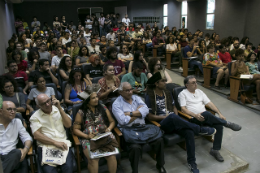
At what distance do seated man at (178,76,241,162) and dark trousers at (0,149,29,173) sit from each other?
A: 80.5 inches

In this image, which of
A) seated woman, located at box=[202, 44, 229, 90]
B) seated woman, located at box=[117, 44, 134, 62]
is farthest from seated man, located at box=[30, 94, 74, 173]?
seated woman, located at box=[202, 44, 229, 90]

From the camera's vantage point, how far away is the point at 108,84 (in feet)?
11.4

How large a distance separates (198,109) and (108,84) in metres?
1.37

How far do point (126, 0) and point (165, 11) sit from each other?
2.53 meters

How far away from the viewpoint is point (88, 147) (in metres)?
2.39

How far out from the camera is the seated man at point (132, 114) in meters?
2.44

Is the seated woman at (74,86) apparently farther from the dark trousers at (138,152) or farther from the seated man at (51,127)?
the dark trousers at (138,152)

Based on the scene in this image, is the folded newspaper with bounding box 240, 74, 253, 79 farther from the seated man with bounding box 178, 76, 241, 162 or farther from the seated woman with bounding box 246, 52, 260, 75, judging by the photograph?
the seated man with bounding box 178, 76, 241, 162

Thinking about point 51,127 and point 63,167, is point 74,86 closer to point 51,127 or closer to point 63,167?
point 51,127

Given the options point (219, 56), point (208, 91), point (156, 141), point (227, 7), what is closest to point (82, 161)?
point (156, 141)

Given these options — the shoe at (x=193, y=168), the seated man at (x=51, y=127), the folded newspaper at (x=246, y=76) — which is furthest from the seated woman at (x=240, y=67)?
the seated man at (x=51, y=127)

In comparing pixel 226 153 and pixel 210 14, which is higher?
pixel 210 14

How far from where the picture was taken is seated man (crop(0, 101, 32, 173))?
2081 mm

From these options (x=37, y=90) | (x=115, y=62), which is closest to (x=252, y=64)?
(x=115, y=62)
